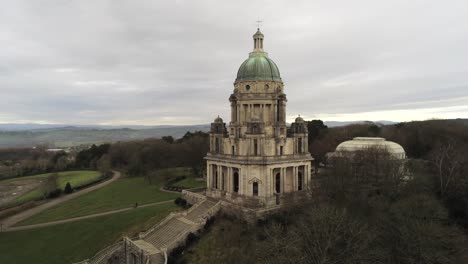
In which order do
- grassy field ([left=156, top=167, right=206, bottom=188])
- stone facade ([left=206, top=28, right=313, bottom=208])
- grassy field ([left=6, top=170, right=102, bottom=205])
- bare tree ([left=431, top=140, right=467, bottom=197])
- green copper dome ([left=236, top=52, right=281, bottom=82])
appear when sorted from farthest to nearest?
grassy field ([left=6, top=170, right=102, bottom=205]) < grassy field ([left=156, top=167, right=206, bottom=188]) < green copper dome ([left=236, top=52, right=281, bottom=82]) < stone facade ([left=206, top=28, right=313, bottom=208]) < bare tree ([left=431, top=140, right=467, bottom=197])

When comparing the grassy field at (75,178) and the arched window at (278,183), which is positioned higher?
the arched window at (278,183)

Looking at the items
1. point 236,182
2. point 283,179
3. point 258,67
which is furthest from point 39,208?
point 258,67

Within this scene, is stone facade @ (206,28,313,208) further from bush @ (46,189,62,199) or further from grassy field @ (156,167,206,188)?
bush @ (46,189,62,199)

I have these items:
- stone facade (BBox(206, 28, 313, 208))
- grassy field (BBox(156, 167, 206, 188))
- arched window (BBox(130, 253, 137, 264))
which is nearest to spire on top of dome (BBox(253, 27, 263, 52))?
stone facade (BBox(206, 28, 313, 208))

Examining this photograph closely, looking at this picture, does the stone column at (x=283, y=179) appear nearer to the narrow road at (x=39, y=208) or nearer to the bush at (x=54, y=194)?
the narrow road at (x=39, y=208)

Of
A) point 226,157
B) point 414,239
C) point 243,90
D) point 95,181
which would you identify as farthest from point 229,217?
point 95,181

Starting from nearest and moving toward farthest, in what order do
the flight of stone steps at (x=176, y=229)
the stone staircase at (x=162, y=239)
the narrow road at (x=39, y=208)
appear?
the stone staircase at (x=162, y=239) → the flight of stone steps at (x=176, y=229) → the narrow road at (x=39, y=208)

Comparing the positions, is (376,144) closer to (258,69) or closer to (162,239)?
(258,69)

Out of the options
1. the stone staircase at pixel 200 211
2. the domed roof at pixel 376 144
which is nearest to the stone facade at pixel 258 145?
the stone staircase at pixel 200 211
